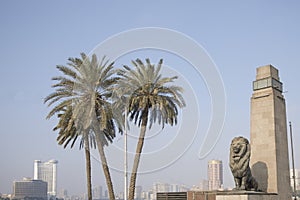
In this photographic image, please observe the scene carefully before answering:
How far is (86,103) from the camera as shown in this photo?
30.8m

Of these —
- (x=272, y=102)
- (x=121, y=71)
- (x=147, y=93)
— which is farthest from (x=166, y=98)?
(x=272, y=102)

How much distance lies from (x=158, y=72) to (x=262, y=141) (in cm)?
1179

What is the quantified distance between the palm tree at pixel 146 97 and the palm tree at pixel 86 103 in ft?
4.77

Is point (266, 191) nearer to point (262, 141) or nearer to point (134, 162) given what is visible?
point (262, 141)

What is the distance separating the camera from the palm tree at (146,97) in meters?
31.9

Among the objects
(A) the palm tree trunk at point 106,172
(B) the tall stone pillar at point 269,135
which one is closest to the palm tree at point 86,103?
(A) the palm tree trunk at point 106,172

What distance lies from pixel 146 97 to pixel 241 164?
41.5 feet

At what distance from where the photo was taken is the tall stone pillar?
2303 centimetres

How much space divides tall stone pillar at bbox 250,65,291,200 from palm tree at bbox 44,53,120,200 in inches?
441

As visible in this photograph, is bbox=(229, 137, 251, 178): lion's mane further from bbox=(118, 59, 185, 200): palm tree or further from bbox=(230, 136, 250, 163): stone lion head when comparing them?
bbox=(118, 59, 185, 200): palm tree

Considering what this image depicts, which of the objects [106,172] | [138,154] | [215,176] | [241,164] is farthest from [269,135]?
[215,176]

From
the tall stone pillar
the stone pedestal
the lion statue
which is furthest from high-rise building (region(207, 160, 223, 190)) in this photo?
the lion statue

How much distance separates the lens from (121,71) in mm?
32562

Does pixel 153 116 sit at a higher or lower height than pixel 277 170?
higher
